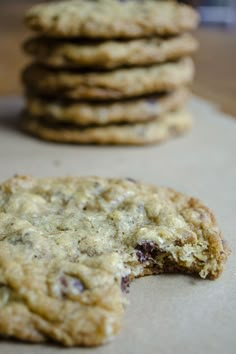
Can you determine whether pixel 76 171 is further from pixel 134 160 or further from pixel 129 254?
pixel 129 254

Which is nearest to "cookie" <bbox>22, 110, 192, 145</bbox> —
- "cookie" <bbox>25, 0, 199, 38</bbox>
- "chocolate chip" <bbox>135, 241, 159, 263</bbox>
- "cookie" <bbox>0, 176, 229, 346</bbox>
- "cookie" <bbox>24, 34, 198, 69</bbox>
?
"cookie" <bbox>24, 34, 198, 69</bbox>

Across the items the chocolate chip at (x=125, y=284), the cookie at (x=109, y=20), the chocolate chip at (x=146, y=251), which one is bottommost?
the chocolate chip at (x=125, y=284)

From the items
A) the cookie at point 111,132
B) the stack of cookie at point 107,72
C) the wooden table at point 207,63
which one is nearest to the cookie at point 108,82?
the stack of cookie at point 107,72

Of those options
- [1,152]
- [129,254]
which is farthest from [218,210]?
[1,152]

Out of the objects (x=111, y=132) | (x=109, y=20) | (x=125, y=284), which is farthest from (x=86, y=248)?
(x=109, y=20)

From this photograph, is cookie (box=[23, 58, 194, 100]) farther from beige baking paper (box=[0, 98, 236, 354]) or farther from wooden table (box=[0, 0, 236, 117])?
wooden table (box=[0, 0, 236, 117])

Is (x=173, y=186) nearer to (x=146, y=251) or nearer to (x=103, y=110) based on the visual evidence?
(x=103, y=110)

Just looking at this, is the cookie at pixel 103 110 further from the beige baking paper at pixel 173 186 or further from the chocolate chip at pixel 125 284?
the chocolate chip at pixel 125 284
